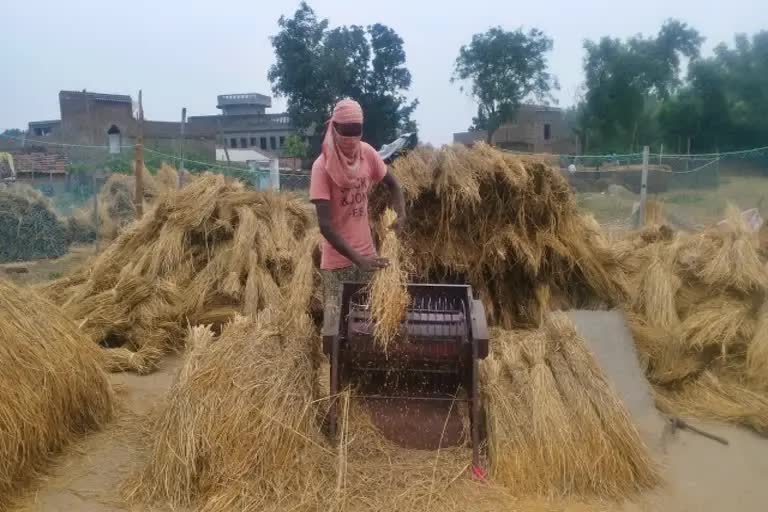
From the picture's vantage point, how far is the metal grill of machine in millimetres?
3375

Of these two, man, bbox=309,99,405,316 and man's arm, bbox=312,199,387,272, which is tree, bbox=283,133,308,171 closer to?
man, bbox=309,99,405,316

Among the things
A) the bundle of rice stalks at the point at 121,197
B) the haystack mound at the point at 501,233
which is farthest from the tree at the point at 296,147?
the haystack mound at the point at 501,233

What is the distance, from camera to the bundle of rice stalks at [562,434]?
128 inches

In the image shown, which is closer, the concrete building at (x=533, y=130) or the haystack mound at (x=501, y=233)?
the haystack mound at (x=501, y=233)

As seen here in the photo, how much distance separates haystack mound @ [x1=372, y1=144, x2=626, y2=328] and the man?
1125mm

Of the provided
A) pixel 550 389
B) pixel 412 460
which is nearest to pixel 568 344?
pixel 550 389

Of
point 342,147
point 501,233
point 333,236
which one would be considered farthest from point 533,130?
point 333,236

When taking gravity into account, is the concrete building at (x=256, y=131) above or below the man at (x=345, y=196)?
above

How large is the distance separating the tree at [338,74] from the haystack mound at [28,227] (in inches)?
769

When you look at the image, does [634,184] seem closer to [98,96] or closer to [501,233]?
[501,233]

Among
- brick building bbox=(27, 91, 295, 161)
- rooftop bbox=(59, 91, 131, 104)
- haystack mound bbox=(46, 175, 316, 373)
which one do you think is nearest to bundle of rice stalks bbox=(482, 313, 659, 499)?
haystack mound bbox=(46, 175, 316, 373)

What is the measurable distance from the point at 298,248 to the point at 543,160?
8.76 feet

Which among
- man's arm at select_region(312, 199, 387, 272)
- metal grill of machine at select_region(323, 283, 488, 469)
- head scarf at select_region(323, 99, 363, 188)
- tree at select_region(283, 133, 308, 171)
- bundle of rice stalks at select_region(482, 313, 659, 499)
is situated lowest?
bundle of rice stalks at select_region(482, 313, 659, 499)

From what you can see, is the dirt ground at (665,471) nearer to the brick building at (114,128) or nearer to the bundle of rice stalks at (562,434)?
the bundle of rice stalks at (562,434)
